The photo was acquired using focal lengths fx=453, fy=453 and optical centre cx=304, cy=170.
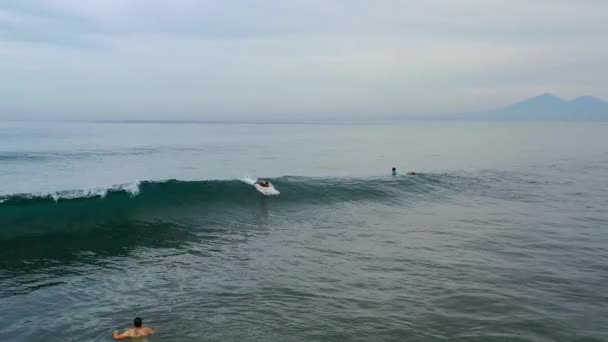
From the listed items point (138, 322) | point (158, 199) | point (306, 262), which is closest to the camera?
point (138, 322)

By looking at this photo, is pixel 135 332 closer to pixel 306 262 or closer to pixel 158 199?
pixel 306 262

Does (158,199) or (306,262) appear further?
(158,199)

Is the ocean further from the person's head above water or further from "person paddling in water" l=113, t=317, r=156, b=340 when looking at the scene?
the person's head above water

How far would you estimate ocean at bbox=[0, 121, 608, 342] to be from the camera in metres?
10.1

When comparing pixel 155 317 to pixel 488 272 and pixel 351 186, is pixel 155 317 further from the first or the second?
pixel 351 186

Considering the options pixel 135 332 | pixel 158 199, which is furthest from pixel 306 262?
pixel 158 199

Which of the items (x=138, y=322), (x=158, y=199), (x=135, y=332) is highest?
(x=158, y=199)

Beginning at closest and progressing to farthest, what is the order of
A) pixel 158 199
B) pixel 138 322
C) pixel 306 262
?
Result: pixel 138 322 → pixel 306 262 → pixel 158 199

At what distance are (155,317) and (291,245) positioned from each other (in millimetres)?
7156

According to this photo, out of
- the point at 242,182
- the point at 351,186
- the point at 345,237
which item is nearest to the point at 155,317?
the point at 345,237

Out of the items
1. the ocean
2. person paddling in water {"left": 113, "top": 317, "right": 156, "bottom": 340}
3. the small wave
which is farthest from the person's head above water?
the small wave

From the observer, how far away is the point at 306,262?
14602 millimetres

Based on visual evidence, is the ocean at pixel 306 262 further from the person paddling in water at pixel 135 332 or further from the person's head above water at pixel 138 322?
the person's head above water at pixel 138 322

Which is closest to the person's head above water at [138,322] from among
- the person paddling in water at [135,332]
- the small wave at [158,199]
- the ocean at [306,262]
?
the person paddling in water at [135,332]
